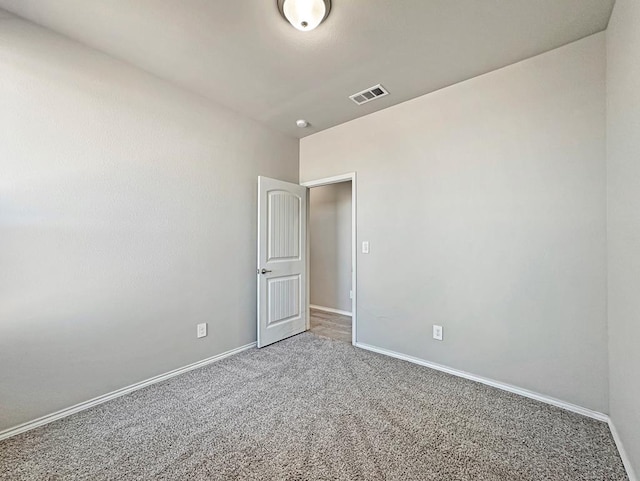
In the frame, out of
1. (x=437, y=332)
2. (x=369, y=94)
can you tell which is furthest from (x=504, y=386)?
(x=369, y=94)

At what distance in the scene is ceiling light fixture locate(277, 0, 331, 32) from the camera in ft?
5.07

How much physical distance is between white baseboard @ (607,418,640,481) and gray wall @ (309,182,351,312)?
3129mm

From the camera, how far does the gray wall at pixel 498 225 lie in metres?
1.83

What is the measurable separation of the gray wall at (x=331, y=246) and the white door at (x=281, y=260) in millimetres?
1138

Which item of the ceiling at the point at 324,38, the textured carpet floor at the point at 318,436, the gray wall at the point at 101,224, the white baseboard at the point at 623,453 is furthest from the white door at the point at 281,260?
the white baseboard at the point at 623,453

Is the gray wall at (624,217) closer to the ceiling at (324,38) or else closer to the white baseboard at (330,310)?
the ceiling at (324,38)

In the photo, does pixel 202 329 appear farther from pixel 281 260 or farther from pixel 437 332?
pixel 437 332

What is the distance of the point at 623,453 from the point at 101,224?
352 centimetres

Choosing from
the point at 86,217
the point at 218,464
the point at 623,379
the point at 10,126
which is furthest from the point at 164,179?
the point at 623,379

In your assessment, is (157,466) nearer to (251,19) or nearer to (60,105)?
(60,105)

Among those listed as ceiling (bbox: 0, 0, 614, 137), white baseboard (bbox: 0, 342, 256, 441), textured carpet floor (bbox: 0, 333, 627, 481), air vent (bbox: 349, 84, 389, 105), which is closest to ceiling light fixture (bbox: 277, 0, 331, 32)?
ceiling (bbox: 0, 0, 614, 137)

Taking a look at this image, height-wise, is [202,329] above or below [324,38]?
below

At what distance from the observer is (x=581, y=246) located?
1.84m

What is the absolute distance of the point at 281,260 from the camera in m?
3.28
